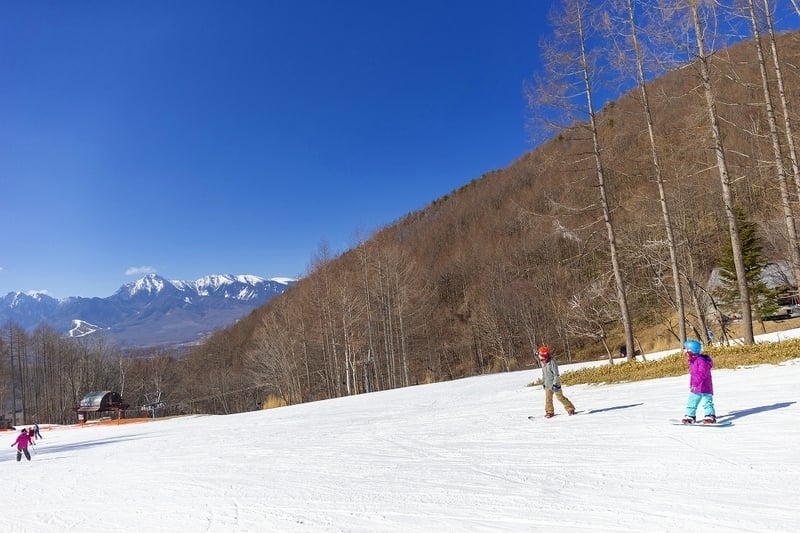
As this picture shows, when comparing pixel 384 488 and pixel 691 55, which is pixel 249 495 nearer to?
pixel 384 488

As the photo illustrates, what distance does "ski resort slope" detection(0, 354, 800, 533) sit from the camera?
471 cm

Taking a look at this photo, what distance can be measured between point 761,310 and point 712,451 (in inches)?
1328

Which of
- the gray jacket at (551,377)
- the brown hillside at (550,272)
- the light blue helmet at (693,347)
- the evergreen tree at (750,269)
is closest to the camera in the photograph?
the light blue helmet at (693,347)

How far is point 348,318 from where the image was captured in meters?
39.7

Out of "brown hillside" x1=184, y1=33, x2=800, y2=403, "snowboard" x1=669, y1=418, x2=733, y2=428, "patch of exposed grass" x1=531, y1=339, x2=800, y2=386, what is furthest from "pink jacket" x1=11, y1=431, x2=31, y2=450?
"snowboard" x1=669, y1=418, x2=733, y2=428

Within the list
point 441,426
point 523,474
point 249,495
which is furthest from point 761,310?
point 249,495

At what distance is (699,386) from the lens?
7.57 m

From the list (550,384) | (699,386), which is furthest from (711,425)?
(550,384)

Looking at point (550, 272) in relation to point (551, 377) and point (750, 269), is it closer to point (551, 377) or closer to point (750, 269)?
point (750, 269)

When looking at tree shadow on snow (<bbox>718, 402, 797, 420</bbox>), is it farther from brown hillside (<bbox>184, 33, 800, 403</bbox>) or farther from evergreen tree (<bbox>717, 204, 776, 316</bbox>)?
evergreen tree (<bbox>717, 204, 776, 316</bbox>)

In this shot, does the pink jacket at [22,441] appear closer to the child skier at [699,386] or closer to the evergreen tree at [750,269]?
the child skier at [699,386]

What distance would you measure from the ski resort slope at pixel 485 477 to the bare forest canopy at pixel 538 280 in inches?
A: 330

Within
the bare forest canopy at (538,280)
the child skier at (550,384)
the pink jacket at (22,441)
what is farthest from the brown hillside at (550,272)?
the pink jacket at (22,441)

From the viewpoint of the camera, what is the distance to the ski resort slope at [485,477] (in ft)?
15.4
